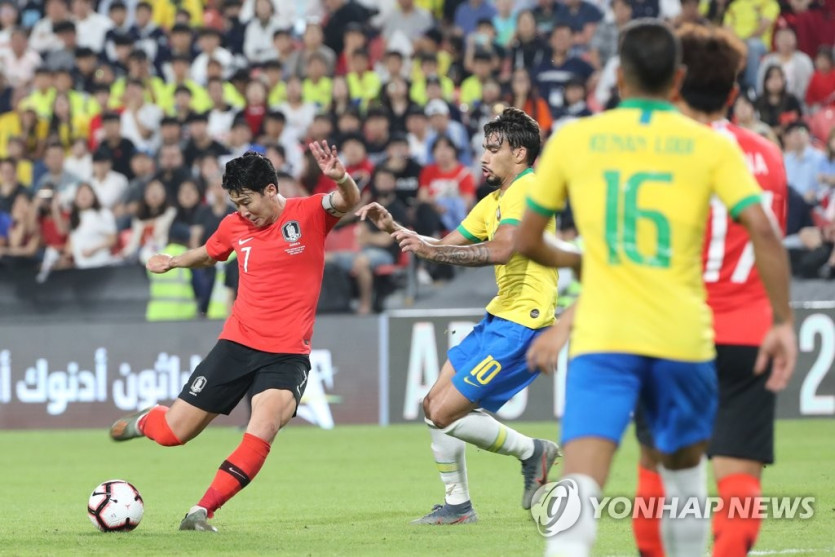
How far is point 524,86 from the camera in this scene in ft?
59.7

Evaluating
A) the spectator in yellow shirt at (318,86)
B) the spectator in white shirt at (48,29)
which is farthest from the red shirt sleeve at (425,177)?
the spectator in white shirt at (48,29)

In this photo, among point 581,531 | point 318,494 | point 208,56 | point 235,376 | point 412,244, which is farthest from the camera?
point 208,56

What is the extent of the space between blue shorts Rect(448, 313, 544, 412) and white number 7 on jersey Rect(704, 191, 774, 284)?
9.70 feet

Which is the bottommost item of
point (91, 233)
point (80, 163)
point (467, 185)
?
point (91, 233)

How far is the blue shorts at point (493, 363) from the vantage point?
858 centimetres

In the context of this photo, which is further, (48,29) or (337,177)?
(48,29)

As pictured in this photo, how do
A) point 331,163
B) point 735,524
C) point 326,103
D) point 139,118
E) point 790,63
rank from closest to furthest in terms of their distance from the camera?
point 735,524
point 331,163
point 790,63
point 326,103
point 139,118

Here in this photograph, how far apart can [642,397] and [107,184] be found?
50.5ft

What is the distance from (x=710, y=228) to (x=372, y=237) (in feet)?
39.5

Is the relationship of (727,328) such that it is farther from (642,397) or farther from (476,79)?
(476,79)

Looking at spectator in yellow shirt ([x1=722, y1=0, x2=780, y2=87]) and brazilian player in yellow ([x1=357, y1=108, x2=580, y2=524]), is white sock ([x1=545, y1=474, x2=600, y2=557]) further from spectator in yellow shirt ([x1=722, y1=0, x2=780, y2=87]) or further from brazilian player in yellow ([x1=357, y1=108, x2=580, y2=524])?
spectator in yellow shirt ([x1=722, y1=0, x2=780, y2=87])

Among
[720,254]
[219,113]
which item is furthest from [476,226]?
[219,113]

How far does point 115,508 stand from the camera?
825 cm

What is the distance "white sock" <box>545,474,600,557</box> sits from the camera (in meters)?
4.71
